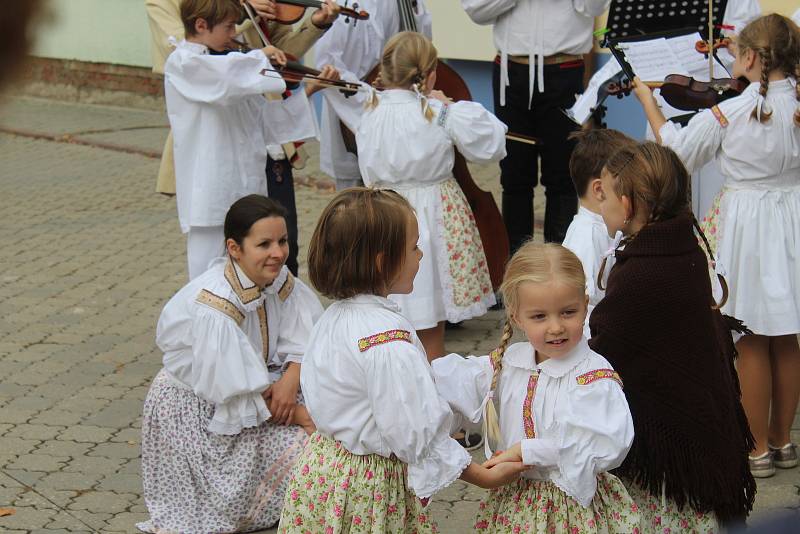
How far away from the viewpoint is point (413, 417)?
2404 millimetres

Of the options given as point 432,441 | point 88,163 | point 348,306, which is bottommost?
point 88,163

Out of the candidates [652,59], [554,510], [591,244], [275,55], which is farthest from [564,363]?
[275,55]

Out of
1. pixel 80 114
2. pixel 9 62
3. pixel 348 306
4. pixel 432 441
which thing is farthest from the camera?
pixel 80 114

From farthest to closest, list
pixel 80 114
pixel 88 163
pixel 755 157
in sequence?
pixel 80 114 → pixel 88 163 → pixel 755 157

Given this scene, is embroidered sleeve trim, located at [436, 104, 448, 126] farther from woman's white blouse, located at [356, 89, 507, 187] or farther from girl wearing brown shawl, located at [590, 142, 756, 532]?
girl wearing brown shawl, located at [590, 142, 756, 532]

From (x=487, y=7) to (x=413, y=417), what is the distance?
3.61m

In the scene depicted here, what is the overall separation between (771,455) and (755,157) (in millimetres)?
1038

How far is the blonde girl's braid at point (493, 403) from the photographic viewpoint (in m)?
2.55

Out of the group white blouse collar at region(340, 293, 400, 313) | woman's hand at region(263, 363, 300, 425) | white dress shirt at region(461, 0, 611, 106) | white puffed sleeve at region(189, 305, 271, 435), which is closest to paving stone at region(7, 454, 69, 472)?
white puffed sleeve at region(189, 305, 271, 435)

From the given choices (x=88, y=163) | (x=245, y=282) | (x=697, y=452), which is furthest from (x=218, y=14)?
(x=88, y=163)

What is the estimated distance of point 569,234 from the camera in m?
3.55

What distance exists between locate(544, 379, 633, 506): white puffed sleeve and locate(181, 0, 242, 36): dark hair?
2.69 metres

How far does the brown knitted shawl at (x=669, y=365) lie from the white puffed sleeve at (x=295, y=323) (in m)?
1.32

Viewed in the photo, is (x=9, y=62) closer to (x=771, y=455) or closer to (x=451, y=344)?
(x=771, y=455)
